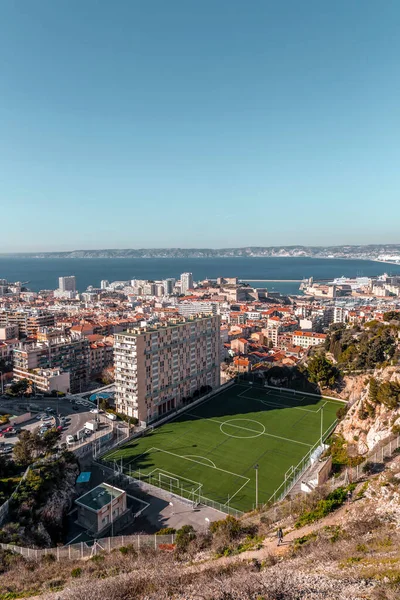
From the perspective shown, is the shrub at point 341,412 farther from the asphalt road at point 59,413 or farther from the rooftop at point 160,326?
the asphalt road at point 59,413

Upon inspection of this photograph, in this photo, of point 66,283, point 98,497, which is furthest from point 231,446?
point 66,283

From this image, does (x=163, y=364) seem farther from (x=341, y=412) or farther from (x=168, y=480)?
(x=341, y=412)

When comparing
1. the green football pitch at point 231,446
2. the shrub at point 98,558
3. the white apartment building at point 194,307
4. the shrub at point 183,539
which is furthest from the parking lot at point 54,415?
the white apartment building at point 194,307

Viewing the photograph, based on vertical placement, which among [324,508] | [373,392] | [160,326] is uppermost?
[160,326]

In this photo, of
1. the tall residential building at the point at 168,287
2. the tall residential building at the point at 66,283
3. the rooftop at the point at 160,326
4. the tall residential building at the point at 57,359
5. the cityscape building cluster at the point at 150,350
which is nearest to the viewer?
the cityscape building cluster at the point at 150,350

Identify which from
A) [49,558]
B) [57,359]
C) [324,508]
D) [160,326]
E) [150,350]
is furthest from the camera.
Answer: [57,359]

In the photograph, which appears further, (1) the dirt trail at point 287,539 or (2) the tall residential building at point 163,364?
(2) the tall residential building at point 163,364
